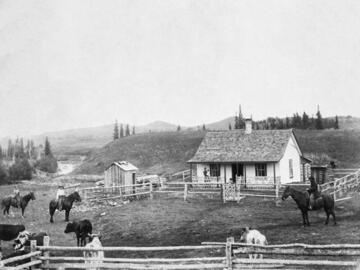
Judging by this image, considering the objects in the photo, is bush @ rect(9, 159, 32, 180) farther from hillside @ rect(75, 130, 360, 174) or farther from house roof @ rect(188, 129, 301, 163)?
house roof @ rect(188, 129, 301, 163)

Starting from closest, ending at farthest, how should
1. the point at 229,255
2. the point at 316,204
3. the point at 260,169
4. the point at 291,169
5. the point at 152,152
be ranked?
the point at 229,255
the point at 316,204
the point at 260,169
the point at 291,169
the point at 152,152

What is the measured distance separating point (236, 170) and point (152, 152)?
3830 centimetres

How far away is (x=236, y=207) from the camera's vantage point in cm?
2570

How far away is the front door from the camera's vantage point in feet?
120

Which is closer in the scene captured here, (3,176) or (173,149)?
(3,176)

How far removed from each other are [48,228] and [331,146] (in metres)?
49.9

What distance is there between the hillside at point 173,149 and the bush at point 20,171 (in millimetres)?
12962

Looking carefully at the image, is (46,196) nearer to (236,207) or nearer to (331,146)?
(236,207)

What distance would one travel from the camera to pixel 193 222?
21.7 meters

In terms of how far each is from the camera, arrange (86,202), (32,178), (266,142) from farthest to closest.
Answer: (32,178), (266,142), (86,202)

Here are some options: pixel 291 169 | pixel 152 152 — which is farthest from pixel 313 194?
pixel 152 152

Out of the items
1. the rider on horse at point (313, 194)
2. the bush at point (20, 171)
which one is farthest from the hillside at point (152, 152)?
the rider on horse at point (313, 194)

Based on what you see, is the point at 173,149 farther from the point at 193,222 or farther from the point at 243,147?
the point at 193,222

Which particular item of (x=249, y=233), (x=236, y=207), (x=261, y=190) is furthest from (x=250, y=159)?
(x=249, y=233)
